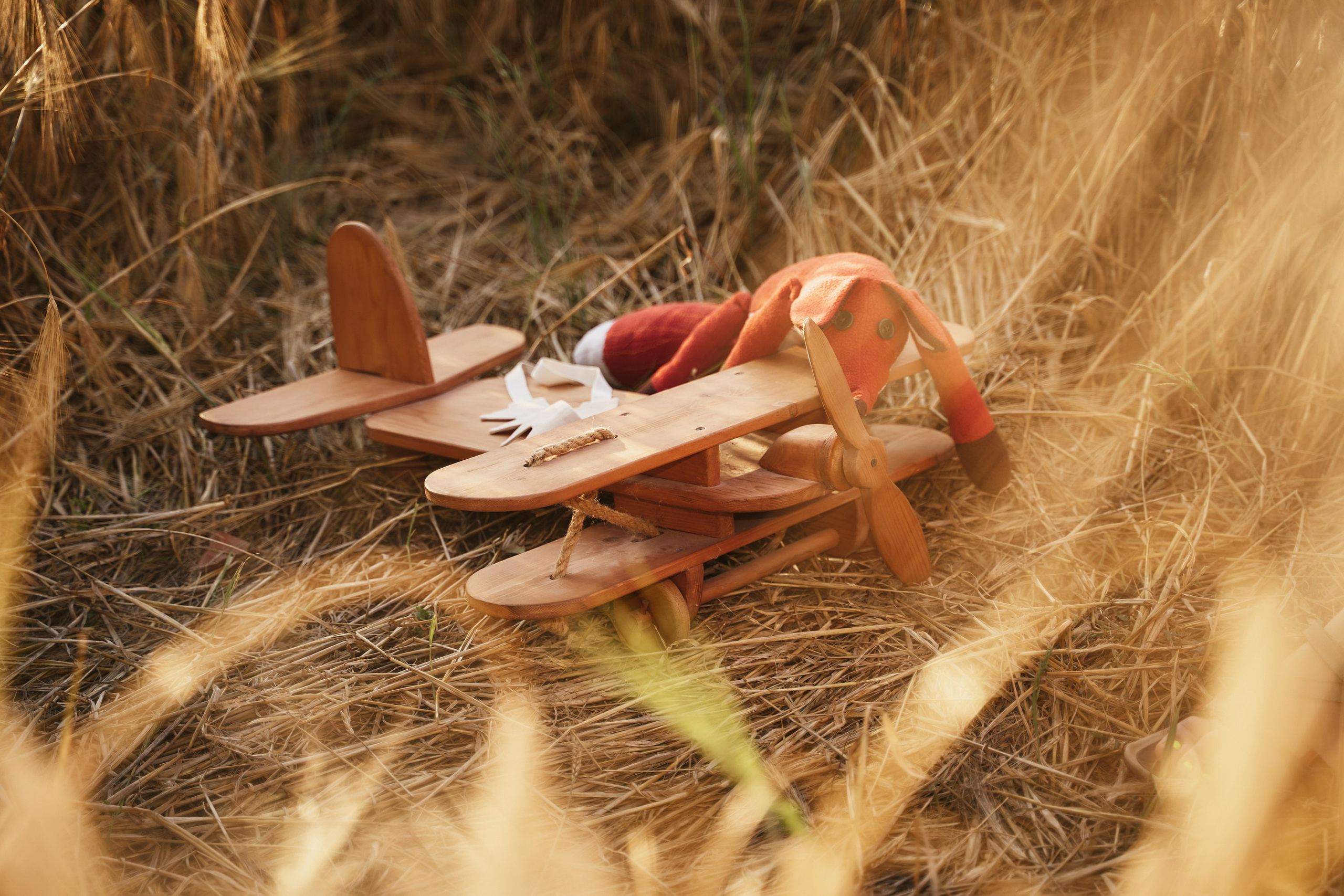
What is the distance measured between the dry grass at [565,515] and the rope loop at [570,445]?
1.49ft

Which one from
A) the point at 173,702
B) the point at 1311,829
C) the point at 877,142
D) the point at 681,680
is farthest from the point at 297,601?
the point at 877,142

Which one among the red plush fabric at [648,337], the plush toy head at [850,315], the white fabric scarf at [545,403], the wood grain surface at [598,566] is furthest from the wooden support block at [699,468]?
the red plush fabric at [648,337]

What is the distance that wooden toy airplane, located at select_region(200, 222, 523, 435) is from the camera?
230 centimetres

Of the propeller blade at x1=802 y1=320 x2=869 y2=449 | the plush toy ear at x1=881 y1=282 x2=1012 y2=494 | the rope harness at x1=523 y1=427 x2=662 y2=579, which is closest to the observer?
the rope harness at x1=523 y1=427 x2=662 y2=579

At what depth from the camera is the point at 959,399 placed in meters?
2.21

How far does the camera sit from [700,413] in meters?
1.94

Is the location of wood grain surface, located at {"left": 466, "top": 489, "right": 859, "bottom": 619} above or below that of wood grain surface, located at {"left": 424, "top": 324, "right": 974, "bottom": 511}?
below

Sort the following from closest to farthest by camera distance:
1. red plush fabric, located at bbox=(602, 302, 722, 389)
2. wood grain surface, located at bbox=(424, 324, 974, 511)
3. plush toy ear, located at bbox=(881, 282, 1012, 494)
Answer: wood grain surface, located at bbox=(424, 324, 974, 511), plush toy ear, located at bbox=(881, 282, 1012, 494), red plush fabric, located at bbox=(602, 302, 722, 389)

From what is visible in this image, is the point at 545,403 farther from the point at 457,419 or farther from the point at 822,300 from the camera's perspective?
the point at 822,300

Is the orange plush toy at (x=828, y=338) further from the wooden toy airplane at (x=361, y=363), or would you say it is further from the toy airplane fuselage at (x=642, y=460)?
the wooden toy airplane at (x=361, y=363)

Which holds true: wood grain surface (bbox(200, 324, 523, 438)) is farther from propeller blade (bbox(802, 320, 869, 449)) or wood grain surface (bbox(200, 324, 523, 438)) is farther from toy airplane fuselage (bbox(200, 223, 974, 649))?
propeller blade (bbox(802, 320, 869, 449))

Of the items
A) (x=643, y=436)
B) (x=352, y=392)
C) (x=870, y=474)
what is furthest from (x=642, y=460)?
(x=352, y=392)

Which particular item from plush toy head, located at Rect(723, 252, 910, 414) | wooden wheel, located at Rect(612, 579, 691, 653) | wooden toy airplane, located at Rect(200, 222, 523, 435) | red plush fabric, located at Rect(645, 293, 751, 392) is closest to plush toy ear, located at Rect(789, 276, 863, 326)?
plush toy head, located at Rect(723, 252, 910, 414)

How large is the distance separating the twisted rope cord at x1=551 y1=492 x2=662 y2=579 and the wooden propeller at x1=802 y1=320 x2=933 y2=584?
1.51 feet
